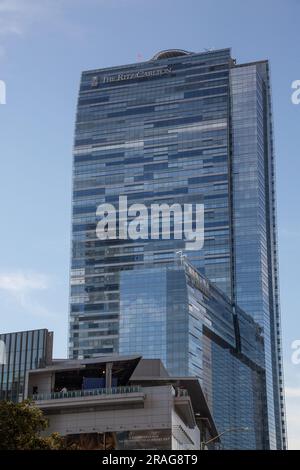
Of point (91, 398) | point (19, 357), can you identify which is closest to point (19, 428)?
point (91, 398)

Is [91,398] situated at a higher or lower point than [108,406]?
higher

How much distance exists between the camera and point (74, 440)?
81.8 metres

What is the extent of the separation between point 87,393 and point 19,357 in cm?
8957

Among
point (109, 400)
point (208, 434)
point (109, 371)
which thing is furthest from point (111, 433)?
point (208, 434)

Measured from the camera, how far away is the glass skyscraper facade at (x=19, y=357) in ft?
550

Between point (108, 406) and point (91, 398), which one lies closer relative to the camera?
point (108, 406)

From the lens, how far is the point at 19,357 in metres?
170

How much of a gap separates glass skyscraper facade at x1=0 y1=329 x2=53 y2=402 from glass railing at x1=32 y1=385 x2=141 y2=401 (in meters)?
79.4

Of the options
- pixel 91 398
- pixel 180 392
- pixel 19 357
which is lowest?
pixel 91 398

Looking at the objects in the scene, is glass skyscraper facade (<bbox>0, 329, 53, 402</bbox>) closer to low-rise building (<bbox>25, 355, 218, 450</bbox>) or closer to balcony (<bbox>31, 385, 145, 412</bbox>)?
low-rise building (<bbox>25, 355, 218, 450</bbox>)

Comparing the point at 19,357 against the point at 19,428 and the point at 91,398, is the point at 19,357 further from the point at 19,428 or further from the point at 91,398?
the point at 19,428

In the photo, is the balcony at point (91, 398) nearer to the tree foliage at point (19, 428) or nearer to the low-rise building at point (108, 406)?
the low-rise building at point (108, 406)

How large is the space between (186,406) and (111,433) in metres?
10.3
